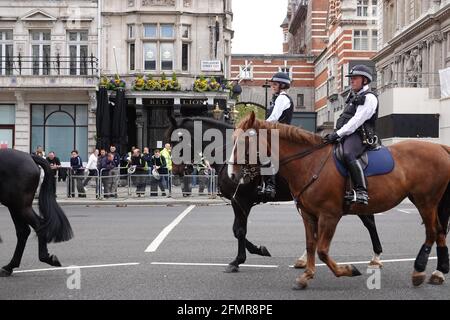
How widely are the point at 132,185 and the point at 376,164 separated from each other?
18.4 metres

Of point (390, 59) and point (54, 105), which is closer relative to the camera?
point (54, 105)

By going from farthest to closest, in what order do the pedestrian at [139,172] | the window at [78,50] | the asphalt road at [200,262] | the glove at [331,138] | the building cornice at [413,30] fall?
1. the building cornice at [413,30]
2. the window at [78,50]
3. the pedestrian at [139,172]
4. the glove at [331,138]
5. the asphalt road at [200,262]

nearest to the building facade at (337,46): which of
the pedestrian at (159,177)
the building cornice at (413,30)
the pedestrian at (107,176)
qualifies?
the building cornice at (413,30)

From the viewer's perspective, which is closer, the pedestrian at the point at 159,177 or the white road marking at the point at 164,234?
the white road marking at the point at 164,234

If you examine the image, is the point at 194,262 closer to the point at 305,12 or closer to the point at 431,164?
the point at 431,164

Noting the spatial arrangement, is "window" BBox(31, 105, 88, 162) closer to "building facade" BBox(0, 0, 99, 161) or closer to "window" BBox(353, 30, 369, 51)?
"building facade" BBox(0, 0, 99, 161)

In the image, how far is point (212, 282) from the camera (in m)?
8.89

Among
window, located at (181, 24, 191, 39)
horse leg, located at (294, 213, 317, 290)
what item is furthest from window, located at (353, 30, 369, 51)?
horse leg, located at (294, 213, 317, 290)

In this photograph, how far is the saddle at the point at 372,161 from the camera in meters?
8.75

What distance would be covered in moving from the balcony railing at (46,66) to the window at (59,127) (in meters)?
1.67

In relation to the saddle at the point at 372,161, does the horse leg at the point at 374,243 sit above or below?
below

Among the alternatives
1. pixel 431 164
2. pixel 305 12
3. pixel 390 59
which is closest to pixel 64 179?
pixel 431 164

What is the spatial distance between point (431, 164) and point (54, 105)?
28.8 meters

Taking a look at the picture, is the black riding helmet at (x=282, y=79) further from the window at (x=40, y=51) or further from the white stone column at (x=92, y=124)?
the window at (x=40, y=51)
